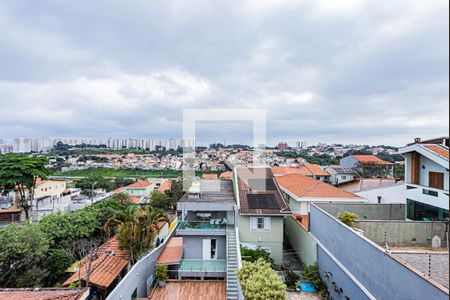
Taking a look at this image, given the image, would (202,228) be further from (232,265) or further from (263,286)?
(263,286)

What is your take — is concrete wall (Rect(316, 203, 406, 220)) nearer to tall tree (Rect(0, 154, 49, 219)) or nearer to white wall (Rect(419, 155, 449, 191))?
white wall (Rect(419, 155, 449, 191))

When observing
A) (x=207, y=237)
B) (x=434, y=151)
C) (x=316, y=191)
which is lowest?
(x=207, y=237)

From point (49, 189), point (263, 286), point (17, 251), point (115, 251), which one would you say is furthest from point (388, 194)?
point (49, 189)

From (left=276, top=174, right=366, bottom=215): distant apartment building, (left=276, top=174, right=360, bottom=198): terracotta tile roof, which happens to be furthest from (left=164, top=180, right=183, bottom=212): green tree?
(left=276, top=174, right=366, bottom=215): distant apartment building

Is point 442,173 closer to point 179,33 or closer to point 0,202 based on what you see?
point 179,33

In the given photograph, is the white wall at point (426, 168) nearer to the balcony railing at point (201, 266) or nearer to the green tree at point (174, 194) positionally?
the balcony railing at point (201, 266)
